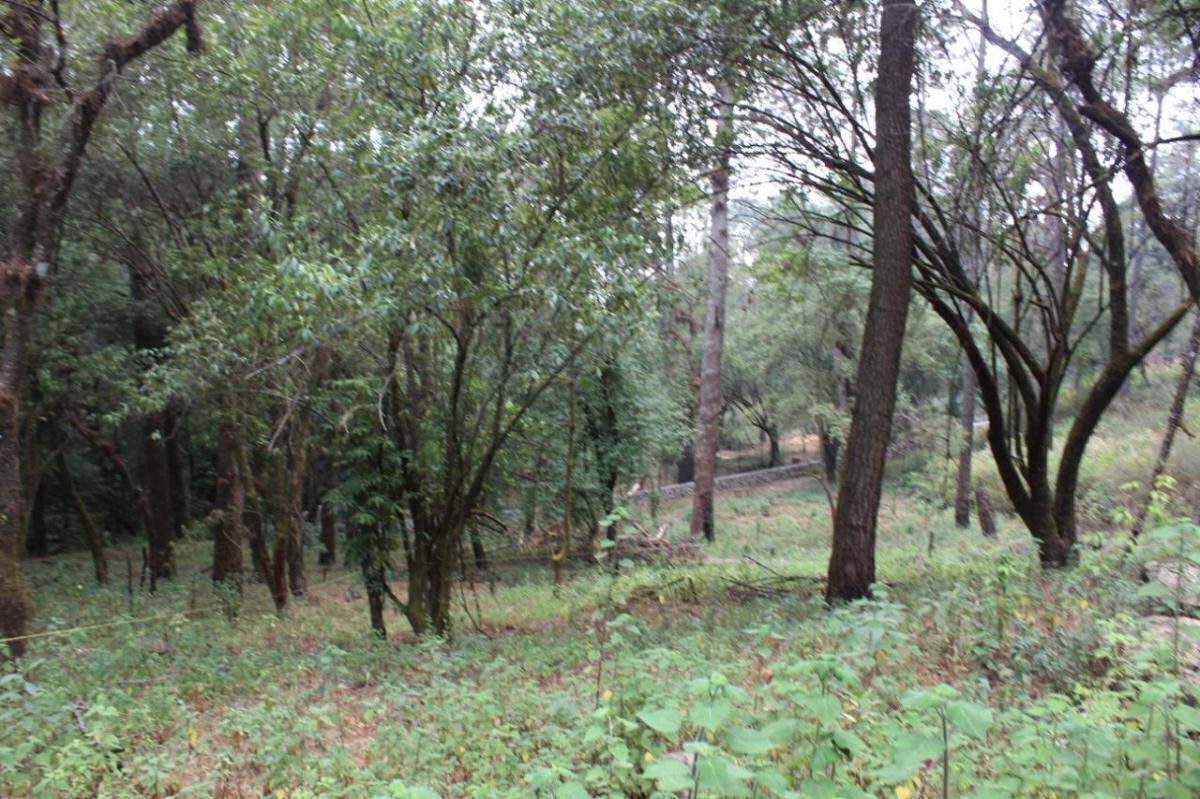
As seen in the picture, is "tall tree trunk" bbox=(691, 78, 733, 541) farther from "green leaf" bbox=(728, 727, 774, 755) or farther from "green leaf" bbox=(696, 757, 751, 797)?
"green leaf" bbox=(696, 757, 751, 797)

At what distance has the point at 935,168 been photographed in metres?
10.1

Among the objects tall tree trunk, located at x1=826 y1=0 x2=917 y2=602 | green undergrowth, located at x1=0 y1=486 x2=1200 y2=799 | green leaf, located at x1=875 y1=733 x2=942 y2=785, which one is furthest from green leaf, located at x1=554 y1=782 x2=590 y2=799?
tall tree trunk, located at x1=826 y1=0 x2=917 y2=602

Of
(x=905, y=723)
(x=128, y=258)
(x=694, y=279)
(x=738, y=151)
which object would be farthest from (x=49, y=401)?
(x=905, y=723)

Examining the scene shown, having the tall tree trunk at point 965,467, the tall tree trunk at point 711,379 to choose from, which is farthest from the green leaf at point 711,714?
the tall tree trunk at point 965,467

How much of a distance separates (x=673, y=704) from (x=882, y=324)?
15.9 feet

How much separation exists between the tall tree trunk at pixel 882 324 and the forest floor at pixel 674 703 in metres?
0.61

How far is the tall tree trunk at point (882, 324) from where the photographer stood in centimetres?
766

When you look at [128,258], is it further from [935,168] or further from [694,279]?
[935,168]

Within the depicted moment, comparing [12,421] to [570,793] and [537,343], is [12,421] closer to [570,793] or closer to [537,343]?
[537,343]

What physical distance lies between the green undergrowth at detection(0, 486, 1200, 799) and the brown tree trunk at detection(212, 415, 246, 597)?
356 centimetres

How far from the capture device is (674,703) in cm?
407

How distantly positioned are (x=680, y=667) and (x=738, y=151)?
6362mm

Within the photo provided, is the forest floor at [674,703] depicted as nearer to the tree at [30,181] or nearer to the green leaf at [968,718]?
the green leaf at [968,718]

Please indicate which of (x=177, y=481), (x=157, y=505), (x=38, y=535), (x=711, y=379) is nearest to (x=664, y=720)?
(x=711, y=379)
